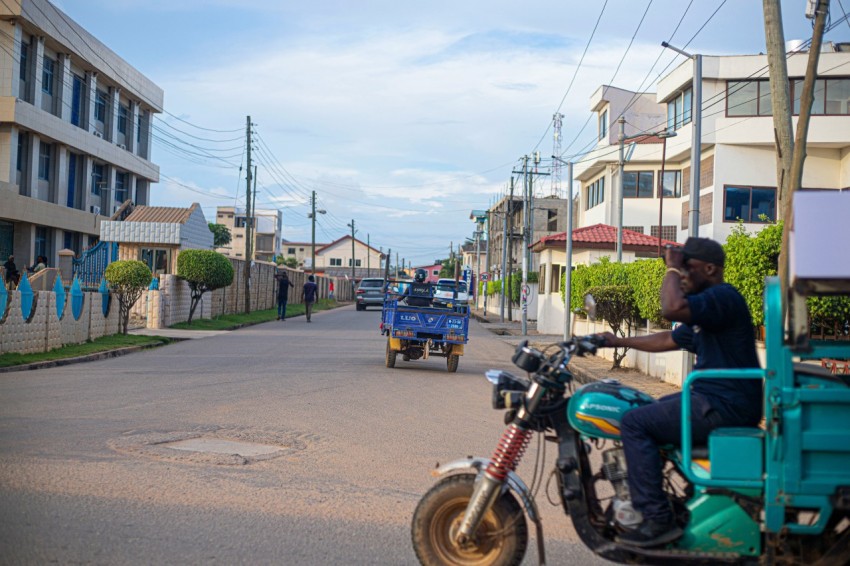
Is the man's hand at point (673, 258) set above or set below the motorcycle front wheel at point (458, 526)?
above

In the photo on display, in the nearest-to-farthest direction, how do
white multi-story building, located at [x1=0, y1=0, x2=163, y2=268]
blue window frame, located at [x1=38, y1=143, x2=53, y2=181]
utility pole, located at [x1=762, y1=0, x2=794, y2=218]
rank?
utility pole, located at [x1=762, y1=0, x2=794, y2=218] < white multi-story building, located at [x1=0, y1=0, x2=163, y2=268] < blue window frame, located at [x1=38, y1=143, x2=53, y2=181]

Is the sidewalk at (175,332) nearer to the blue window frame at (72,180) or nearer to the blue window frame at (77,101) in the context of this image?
the blue window frame at (72,180)

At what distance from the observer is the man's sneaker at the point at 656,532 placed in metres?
4.13

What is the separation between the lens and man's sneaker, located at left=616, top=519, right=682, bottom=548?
413cm

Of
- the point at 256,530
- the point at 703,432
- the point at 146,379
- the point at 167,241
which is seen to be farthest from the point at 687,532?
A: the point at 167,241

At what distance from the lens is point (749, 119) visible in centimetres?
3588

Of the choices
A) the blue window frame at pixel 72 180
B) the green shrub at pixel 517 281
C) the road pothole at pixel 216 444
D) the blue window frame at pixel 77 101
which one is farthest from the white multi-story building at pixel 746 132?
the blue window frame at pixel 72 180

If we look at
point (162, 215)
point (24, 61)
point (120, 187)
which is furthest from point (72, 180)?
point (162, 215)

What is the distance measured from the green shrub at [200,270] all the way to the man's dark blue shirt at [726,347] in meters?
27.6

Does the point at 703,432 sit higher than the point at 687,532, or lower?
higher

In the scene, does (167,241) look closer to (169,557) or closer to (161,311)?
(161,311)

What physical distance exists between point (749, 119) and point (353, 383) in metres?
27.5

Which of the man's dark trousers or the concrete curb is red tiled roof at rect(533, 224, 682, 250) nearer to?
the concrete curb

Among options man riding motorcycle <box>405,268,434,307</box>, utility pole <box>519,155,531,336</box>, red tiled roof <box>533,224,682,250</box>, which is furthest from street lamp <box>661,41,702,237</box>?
red tiled roof <box>533,224,682,250</box>
